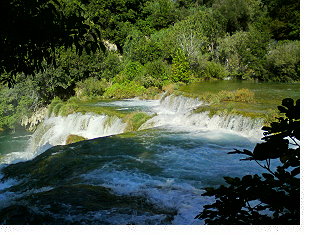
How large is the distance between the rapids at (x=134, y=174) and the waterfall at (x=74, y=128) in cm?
186

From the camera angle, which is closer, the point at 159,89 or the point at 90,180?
the point at 90,180

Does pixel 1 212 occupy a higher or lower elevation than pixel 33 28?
lower

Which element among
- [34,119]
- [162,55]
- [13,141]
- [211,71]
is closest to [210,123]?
[13,141]

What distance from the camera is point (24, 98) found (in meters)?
21.8

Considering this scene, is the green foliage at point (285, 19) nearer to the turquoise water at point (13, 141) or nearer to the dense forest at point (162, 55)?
the dense forest at point (162, 55)

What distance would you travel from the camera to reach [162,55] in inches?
1058

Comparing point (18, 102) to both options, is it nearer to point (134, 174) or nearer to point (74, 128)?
point (74, 128)

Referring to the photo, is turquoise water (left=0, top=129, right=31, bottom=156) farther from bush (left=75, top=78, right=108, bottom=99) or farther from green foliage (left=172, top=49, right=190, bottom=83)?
green foliage (left=172, top=49, right=190, bottom=83)

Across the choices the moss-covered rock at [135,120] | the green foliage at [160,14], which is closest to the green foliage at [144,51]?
the green foliage at [160,14]

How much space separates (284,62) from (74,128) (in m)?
16.3

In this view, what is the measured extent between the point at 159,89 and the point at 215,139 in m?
12.6

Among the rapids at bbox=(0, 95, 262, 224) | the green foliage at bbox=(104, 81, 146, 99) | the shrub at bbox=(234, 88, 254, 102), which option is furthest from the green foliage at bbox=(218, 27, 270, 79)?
the rapids at bbox=(0, 95, 262, 224)
